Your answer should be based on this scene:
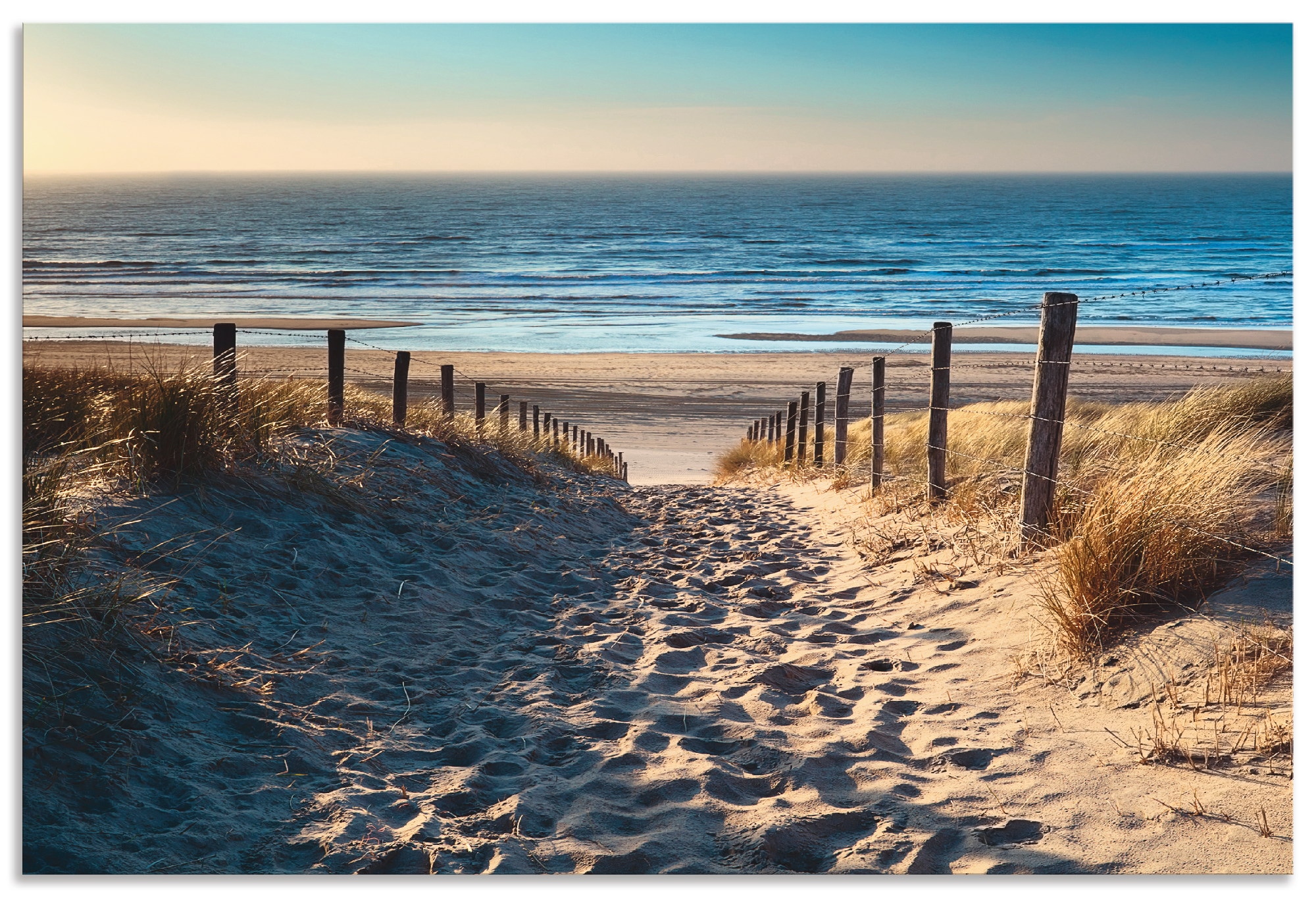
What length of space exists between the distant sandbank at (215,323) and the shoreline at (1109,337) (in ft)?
43.6

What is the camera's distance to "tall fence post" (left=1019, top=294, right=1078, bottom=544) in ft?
16.3

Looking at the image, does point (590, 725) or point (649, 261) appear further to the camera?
point (649, 261)

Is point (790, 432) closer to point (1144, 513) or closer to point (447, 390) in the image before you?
point (447, 390)

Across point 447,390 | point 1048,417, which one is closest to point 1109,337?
point 447,390

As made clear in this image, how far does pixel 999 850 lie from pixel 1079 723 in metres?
0.98

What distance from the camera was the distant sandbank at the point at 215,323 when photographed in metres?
28.0

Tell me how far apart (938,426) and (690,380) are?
1827cm

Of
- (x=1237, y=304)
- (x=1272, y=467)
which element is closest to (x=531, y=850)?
(x=1272, y=467)

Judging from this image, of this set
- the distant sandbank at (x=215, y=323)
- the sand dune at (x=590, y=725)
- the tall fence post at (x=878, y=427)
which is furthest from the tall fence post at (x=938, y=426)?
the distant sandbank at (x=215, y=323)

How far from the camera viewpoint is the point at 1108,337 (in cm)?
3014

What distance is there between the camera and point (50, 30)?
3348 mm

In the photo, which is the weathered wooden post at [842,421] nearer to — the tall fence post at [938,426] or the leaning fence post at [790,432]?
the leaning fence post at [790,432]

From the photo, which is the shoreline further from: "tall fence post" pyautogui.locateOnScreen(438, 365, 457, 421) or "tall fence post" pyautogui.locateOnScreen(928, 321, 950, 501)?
"tall fence post" pyautogui.locateOnScreen(928, 321, 950, 501)

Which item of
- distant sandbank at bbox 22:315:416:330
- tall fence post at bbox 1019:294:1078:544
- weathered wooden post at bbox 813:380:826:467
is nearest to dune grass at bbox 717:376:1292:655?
tall fence post at bbox 1019:294:1078:544
